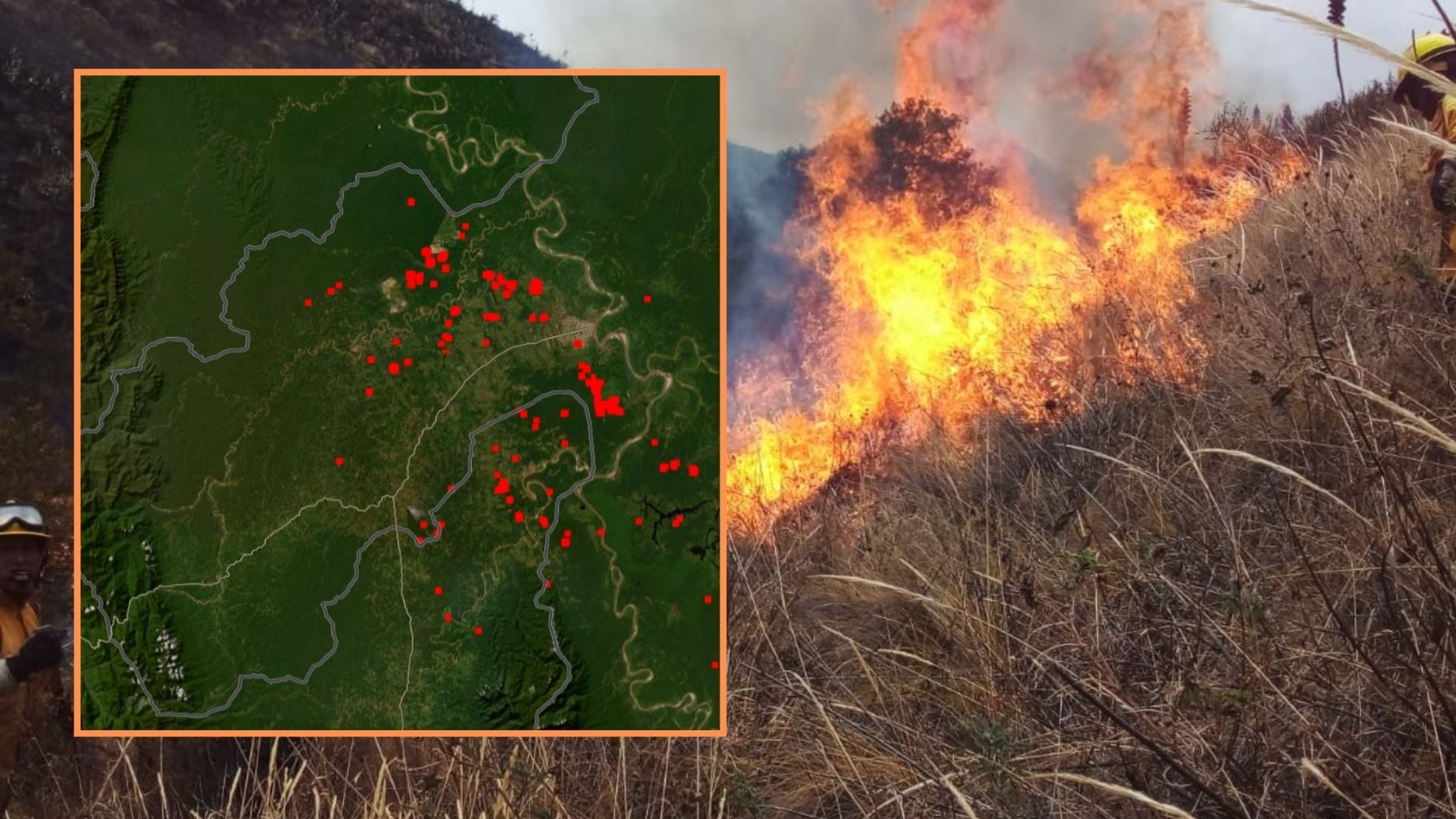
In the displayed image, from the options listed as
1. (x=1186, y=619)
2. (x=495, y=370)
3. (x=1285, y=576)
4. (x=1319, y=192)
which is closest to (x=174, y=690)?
(x=495, y=370)

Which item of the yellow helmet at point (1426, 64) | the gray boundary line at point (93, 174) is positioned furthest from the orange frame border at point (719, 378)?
the yellow helmet at point (1426, 64)

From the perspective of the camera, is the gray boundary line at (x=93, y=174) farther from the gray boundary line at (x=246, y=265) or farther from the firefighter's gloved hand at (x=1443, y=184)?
the firefighter's gloved hand at (x=1443, y=184)

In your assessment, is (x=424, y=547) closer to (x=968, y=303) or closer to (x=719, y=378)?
(x=719, y=378)

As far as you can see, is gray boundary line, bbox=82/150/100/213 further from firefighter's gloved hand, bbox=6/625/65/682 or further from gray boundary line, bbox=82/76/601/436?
firefighter's gloved hand, bbox=6/625/65/682

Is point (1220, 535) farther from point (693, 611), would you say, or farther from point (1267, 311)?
point (1267, 311)

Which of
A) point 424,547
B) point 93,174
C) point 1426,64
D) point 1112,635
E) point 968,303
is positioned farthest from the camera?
point 968,303

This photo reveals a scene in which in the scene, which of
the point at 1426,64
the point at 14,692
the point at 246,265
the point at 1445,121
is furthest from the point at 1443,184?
the point at 14,692
